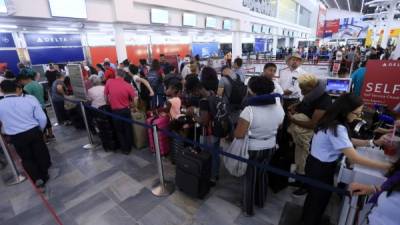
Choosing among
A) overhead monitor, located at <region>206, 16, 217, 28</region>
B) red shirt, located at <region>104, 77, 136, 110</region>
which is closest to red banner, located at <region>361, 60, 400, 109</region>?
red shirt, located at <region>104, 77, 136, 110</region>

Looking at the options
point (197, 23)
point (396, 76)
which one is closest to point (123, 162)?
point (396, 76)

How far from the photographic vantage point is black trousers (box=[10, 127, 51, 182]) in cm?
269

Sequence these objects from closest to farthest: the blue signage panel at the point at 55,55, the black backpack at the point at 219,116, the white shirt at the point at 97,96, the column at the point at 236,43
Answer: the black backpack at the point at 219,116 < the white shirt at the point at 97,96 < the blue signage panel at the point at 55,55 < the column at the point at 236,43

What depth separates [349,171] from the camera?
1.54 meters

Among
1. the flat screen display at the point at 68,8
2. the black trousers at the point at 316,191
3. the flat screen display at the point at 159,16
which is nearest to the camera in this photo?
the black trousers at the point at 316,191

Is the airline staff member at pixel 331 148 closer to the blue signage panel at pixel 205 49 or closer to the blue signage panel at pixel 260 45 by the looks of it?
the blue signage panel at pixel 205 49

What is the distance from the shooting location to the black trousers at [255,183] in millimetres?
2117

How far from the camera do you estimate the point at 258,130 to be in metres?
1.97

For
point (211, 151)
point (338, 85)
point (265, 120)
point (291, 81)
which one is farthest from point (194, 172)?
point (338, 85)

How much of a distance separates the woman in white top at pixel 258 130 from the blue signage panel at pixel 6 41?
29.9ft

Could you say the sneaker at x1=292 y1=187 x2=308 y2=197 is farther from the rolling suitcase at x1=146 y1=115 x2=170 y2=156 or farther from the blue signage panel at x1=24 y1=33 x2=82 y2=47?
the blue signage panel at x1=24 y1=33 x2=82 y2=47

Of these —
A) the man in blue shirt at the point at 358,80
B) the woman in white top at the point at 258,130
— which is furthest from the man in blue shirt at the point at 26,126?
the man in blue shirt at the point at 358,80

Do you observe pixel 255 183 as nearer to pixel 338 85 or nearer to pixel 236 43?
pixel 338 85

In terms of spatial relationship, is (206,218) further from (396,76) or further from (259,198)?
(396,76)
